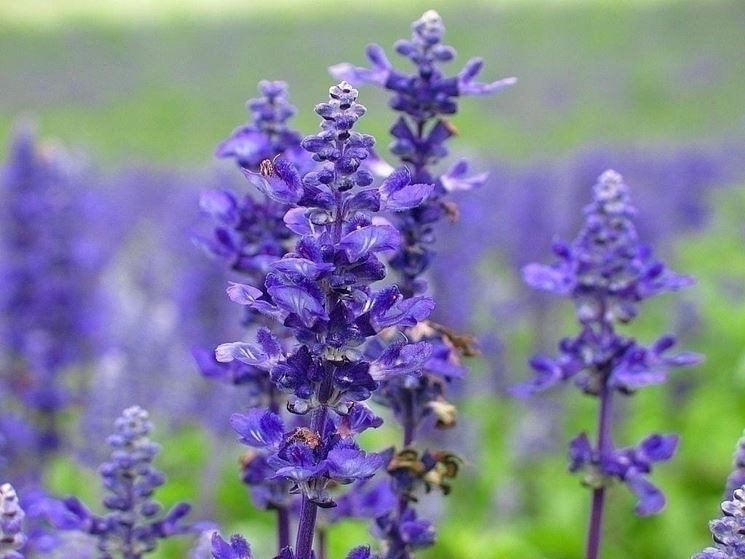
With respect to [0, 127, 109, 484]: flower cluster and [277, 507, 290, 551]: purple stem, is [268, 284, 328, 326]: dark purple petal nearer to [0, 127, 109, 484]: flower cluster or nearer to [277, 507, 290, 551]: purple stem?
[277, 507, 290, 551]: purple stem

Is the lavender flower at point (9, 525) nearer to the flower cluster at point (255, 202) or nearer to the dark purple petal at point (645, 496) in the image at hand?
the flower cluster at point (255, 202)

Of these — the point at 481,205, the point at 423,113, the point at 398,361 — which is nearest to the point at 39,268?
the point at 423,113

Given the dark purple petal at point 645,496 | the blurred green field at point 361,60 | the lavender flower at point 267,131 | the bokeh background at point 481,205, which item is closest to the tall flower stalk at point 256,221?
the lavender flower at point 267,131

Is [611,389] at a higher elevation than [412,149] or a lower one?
lower

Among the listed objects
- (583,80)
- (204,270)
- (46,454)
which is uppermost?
(583,80)

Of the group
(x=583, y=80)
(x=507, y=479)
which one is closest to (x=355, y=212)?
(x=507, y=479)

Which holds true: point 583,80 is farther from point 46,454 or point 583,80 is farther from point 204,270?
point 46,454
